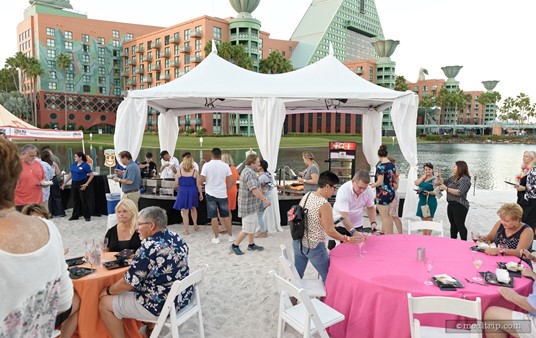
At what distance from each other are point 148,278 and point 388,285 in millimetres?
1960

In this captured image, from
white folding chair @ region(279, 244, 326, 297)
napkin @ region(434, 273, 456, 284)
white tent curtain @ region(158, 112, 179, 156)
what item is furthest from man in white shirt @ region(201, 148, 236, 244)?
white tent curtain @ region(158, 112, 179, 156)

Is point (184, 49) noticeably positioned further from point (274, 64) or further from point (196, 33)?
point (274, 64)

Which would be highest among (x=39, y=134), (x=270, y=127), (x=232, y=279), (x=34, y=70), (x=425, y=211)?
(x=34, y=70)

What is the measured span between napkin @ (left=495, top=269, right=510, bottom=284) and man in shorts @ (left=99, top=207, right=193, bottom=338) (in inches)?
104

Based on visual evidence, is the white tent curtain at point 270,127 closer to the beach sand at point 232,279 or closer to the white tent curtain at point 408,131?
the beach sand at point 232,279

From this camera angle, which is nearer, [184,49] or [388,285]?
[388,285]

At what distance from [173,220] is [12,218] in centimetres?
682

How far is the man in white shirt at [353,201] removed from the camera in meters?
4.27

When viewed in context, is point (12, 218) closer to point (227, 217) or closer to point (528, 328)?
point (528, 328)

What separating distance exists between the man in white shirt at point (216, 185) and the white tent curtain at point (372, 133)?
19.3ft

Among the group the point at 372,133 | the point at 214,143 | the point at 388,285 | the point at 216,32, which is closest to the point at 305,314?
Answer: the point at 388,285

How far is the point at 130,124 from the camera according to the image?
25.0 ft

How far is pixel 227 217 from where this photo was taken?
664cm

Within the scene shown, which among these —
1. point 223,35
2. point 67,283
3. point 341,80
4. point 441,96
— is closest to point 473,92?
point 441,96
